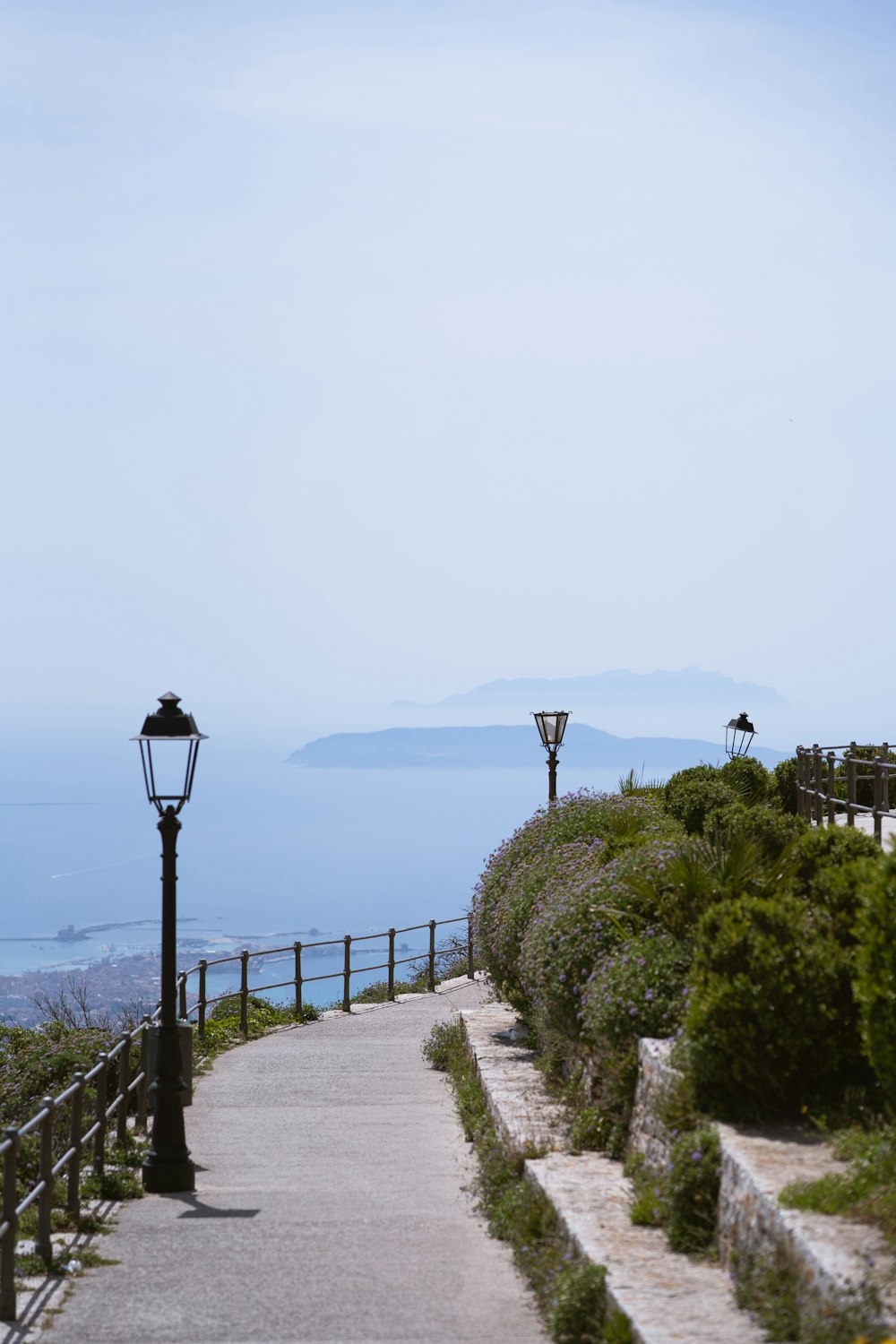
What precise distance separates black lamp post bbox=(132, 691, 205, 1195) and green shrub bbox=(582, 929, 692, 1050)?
324cm

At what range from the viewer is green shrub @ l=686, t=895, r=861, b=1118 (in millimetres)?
7059

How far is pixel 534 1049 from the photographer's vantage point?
13.5 m

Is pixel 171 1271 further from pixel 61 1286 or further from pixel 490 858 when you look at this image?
pixel 490 858

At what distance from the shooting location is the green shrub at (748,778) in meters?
24.6

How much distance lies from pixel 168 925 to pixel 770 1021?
521cm

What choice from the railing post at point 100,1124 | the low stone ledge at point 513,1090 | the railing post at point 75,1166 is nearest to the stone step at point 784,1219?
the low stone ledge at point 513,1090

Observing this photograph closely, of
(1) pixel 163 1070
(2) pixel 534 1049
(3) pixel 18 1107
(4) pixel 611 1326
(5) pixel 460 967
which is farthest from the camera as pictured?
(5) pixel 460 967

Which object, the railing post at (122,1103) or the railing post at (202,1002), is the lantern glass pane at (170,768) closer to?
the railing post at (122,1103)

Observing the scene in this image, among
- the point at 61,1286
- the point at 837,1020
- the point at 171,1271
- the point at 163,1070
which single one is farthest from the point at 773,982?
the point at 163,1070

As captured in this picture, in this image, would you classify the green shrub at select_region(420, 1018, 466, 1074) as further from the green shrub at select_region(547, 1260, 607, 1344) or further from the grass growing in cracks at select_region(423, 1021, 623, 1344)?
the green shrub at select_region(547, 1260, 607, 1344)

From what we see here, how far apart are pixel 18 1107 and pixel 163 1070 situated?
497cm

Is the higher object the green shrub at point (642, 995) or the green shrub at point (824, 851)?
the green shrub at point (824, 851)

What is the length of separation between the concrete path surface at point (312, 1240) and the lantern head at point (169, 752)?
9.57 feet

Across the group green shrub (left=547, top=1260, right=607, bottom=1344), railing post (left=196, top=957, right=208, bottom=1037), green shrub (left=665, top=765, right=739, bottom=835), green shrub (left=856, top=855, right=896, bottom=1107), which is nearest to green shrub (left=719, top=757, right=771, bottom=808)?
green shrub (left=665, top=765, right=739, bottom=835)
